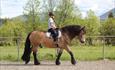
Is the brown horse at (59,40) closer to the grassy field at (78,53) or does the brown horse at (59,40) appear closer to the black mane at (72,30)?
the black mane at (72,30)

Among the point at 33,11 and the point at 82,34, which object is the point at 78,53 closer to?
the point at 82,34

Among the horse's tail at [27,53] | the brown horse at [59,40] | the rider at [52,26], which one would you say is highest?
the rider at [52,26]

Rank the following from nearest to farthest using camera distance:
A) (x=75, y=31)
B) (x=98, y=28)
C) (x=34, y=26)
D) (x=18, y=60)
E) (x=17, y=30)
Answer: (x=75, y=31)
(x=18, y=60)
(x=34, y=26)
(x=17, y=30)
(x=98, y=28)

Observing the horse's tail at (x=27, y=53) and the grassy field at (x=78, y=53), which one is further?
the grassy field at (x=78, y=53)

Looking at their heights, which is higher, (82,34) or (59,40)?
(82,34)

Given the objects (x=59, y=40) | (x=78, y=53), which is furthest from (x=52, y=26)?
(x=78, y=53)

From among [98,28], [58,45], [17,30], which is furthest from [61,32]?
[98,28]

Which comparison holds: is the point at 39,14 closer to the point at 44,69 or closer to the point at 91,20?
the point at 91,20

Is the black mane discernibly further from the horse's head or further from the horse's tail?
the horse's tail

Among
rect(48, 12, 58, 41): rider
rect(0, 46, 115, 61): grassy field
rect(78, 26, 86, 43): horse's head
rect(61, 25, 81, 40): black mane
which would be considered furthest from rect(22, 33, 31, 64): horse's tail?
rect(78, 26, 86, 43): horse's head

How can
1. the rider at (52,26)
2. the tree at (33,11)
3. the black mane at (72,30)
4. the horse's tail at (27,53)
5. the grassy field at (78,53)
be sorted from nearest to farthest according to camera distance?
the rider at (52,26)
the black mane at (72,30)
the horse's tail at (27,53)
the grassy field at (78,53)
the tree at (33,11)

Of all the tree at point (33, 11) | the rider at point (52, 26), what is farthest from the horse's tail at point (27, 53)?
the tree at point (33, 11)

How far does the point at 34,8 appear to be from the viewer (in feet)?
155

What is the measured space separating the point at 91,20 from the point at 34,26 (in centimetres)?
2209
